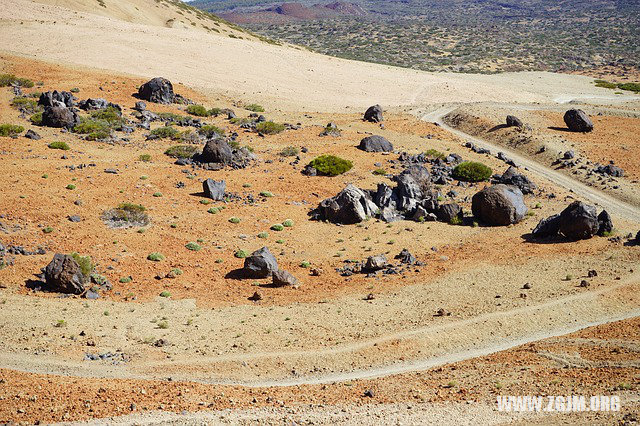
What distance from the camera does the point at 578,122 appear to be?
65.4 m

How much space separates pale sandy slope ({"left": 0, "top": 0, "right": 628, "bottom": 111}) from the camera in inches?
3221

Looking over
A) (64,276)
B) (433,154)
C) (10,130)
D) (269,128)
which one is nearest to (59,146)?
(10,130)

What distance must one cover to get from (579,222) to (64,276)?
30521 mm

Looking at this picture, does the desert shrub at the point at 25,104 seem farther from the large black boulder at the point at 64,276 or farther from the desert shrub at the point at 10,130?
the large black boulder at the point at 64,276

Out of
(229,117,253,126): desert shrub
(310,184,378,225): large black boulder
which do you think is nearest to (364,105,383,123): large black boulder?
(229,117,253,126): desert shrub

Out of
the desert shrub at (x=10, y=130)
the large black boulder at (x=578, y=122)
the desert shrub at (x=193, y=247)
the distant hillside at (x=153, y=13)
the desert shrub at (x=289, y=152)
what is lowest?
the desert shrub at (x=193, y=247)

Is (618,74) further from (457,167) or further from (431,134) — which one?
(457,167)

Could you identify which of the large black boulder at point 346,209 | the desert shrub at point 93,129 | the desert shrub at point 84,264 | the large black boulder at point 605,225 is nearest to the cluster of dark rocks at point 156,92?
the desert shrub at point 93,129

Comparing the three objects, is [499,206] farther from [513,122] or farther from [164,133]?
[164,133]

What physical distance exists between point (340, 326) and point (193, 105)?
1874 inches

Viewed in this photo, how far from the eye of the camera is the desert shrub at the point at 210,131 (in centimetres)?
5858

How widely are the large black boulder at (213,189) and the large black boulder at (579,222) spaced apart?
24.3m

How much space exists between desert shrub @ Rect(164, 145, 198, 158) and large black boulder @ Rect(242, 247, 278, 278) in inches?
854

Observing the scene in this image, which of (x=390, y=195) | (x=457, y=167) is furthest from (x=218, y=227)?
(x=457, y=167)
